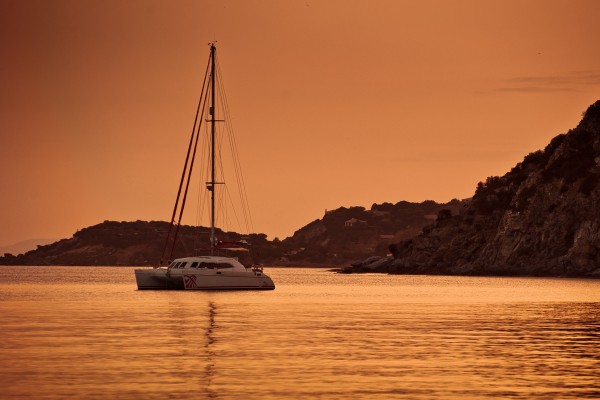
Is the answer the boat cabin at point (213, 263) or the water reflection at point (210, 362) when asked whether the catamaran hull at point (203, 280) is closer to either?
the boat cabin at point (213, 263)

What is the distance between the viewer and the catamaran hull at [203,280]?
110m

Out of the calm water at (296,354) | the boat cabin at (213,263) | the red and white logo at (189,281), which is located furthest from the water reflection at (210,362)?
the boat cabin at (213,263)

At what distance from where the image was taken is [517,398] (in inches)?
1309

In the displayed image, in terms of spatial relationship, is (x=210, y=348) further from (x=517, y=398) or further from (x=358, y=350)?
(x=517, y=398)

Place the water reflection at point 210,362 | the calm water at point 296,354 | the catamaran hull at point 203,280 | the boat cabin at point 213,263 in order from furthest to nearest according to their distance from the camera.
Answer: the boat cabin at point 213,263
the catamaran hull at point 203,280
the calm water at point 296,354
the water reflection at point 210,362

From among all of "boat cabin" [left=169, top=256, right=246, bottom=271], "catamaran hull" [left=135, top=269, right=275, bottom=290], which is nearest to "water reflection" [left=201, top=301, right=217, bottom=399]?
"catamaran hull" [left=135, top=269, right=275, bottom=290]

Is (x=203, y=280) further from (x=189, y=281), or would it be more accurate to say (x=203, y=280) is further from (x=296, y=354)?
(x=296, y=354)

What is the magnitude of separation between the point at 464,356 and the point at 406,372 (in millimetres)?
5878

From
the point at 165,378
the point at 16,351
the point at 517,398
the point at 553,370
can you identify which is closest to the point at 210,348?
the point at 16,351

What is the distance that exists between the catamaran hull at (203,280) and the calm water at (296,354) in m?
31.9

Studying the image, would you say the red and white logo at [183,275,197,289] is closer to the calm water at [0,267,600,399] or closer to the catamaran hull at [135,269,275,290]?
the catamaran hull at [135,269,275,290]

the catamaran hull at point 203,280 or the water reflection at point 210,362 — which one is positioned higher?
the catamaran hull at point 203,280

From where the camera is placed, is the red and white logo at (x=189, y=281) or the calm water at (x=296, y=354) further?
the red and white logo at (x=189, y=281)

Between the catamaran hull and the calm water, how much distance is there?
31908 millimetres
